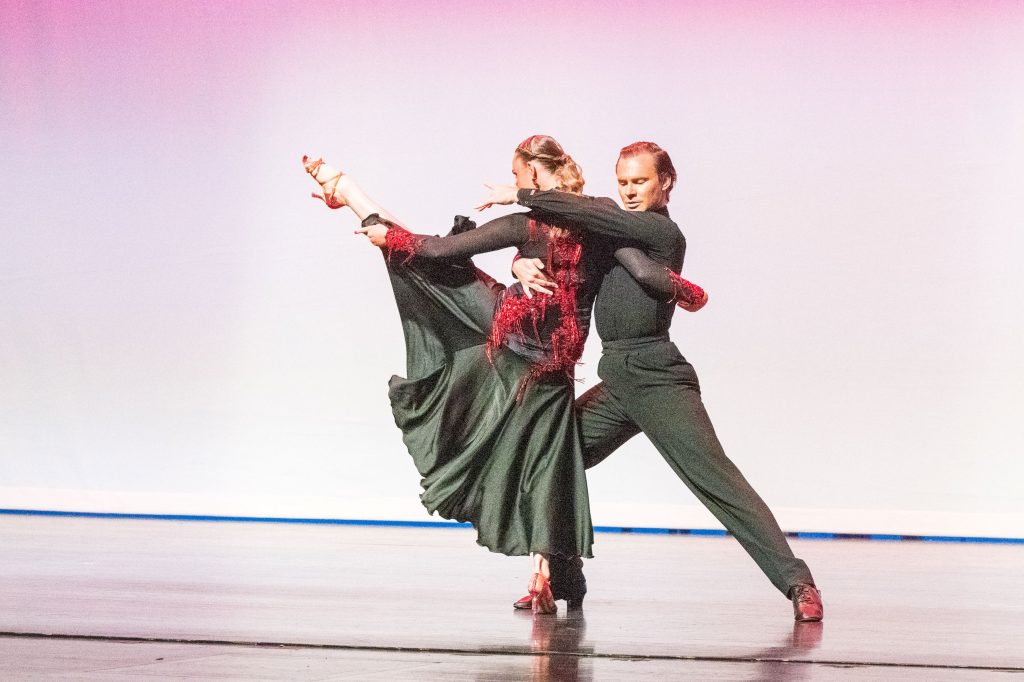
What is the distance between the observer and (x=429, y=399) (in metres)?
3.34

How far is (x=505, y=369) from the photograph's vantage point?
3.31m

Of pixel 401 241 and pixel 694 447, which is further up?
pixel 401 241

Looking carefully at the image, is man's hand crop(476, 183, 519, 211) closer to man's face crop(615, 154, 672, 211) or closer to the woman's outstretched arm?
the woman's outstretched arm

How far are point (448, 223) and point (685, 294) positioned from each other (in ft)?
9.53

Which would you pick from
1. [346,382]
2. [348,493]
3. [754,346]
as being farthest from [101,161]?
[754,346]

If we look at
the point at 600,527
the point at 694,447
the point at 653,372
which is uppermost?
the point at 653,372

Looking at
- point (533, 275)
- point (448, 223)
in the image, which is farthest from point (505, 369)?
point (448, 223)

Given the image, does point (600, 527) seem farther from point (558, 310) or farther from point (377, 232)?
point (377, 232)

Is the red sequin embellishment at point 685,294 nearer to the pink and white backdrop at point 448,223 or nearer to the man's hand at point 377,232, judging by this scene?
the man's hand at point 377,232

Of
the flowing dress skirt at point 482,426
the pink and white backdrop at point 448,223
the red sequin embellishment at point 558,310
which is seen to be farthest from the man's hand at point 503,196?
the pink and white backdrop at point 448,223

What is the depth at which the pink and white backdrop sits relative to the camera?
5848mm

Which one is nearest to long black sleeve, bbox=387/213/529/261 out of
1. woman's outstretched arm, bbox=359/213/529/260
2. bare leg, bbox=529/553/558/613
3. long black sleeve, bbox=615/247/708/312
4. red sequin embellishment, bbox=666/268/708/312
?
woman's outstretched arm, bbox=359/213/529/260

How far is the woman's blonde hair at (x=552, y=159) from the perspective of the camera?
333 cm

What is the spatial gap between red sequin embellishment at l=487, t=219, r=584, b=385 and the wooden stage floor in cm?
61
